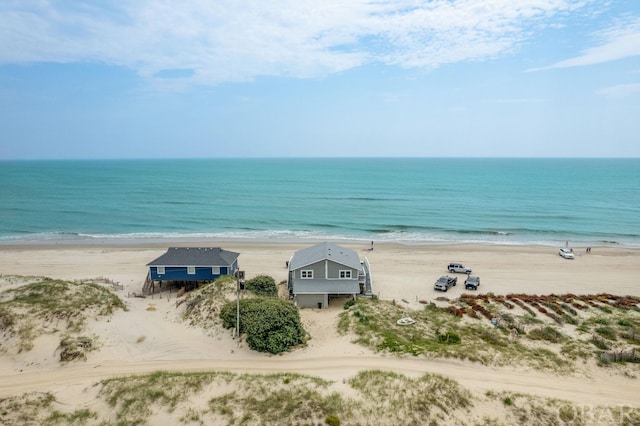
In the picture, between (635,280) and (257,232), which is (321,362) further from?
(257,232)

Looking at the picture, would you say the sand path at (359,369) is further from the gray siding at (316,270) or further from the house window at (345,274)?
the gray siding at (316,270)

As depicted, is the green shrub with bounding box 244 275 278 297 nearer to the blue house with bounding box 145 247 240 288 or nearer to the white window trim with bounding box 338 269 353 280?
the blue house with bounding box 145 247 240 288

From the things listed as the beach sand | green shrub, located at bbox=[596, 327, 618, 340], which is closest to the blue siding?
the beach sand

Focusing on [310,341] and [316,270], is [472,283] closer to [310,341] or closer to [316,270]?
[316,270]

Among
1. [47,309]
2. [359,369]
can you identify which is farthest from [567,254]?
[47,309]

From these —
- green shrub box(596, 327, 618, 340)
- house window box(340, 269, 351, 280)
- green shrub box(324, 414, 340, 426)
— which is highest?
house window box(340, 269, 351, 280)

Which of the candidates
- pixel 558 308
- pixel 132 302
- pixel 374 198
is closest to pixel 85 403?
pixel 132 302
